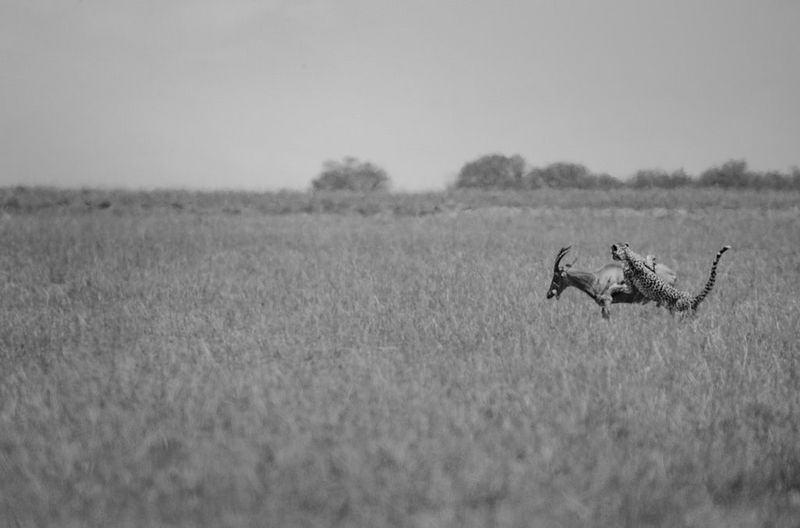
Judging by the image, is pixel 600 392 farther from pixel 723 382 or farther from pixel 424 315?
pixel 424 315

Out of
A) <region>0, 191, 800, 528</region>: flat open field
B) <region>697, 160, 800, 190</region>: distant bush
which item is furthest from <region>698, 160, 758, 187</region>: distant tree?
<region>0, 191, 800, 528</region>: flat open field

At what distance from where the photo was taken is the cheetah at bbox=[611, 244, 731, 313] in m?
4.47

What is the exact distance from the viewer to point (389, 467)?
76.3 inches

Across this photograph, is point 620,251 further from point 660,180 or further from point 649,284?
point 660,180

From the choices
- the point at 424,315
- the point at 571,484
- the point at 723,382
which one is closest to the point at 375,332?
the point at 424,315

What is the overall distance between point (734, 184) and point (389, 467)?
33.6 meters

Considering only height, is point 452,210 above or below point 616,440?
above

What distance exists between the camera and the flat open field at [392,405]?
1.78m

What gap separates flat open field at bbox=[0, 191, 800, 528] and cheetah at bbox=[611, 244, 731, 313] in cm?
15

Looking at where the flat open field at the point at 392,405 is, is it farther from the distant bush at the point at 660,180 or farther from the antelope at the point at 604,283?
the distant bush at the point at 660,180

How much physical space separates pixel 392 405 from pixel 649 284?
9.27 feet

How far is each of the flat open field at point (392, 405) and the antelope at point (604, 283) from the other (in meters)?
0.17

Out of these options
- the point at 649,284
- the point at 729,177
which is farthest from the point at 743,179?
the point at 649,284

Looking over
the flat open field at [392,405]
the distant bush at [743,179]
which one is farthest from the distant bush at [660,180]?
the flat open field at [392,405]
